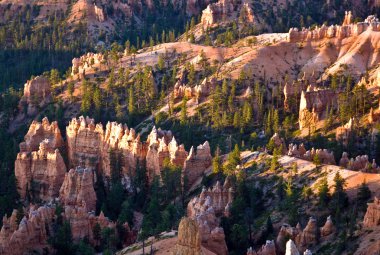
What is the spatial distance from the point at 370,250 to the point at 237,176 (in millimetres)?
25775

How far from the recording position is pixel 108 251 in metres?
69.1

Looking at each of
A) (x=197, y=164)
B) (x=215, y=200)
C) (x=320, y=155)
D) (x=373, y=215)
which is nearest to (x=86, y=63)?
(x=197, y=164)

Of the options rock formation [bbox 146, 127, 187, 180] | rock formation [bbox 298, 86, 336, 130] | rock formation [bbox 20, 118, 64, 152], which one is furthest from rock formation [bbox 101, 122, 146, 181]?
rock formation [bbox 298, 86, 336, 130]

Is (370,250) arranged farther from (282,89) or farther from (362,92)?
(282,89)

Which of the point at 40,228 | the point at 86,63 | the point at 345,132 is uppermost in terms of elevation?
the point at 86,63

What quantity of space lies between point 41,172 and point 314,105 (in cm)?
3808

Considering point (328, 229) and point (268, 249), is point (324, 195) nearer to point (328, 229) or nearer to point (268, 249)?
point (328, 229)

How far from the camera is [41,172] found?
95375 mm

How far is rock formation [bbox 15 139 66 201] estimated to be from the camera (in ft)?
308

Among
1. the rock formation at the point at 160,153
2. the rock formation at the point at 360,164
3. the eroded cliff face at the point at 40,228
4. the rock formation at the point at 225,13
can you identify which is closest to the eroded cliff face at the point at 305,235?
the rock formation at the point at 360,164

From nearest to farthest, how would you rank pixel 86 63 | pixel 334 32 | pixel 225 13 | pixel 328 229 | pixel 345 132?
pixel 328 229, pixel 345 132, pixel 334 32, pixel 86 63, pixel 225 13

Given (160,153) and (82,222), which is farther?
(160,153)

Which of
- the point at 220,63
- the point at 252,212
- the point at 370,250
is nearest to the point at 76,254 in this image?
the point at 252,212

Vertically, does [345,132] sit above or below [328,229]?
below
